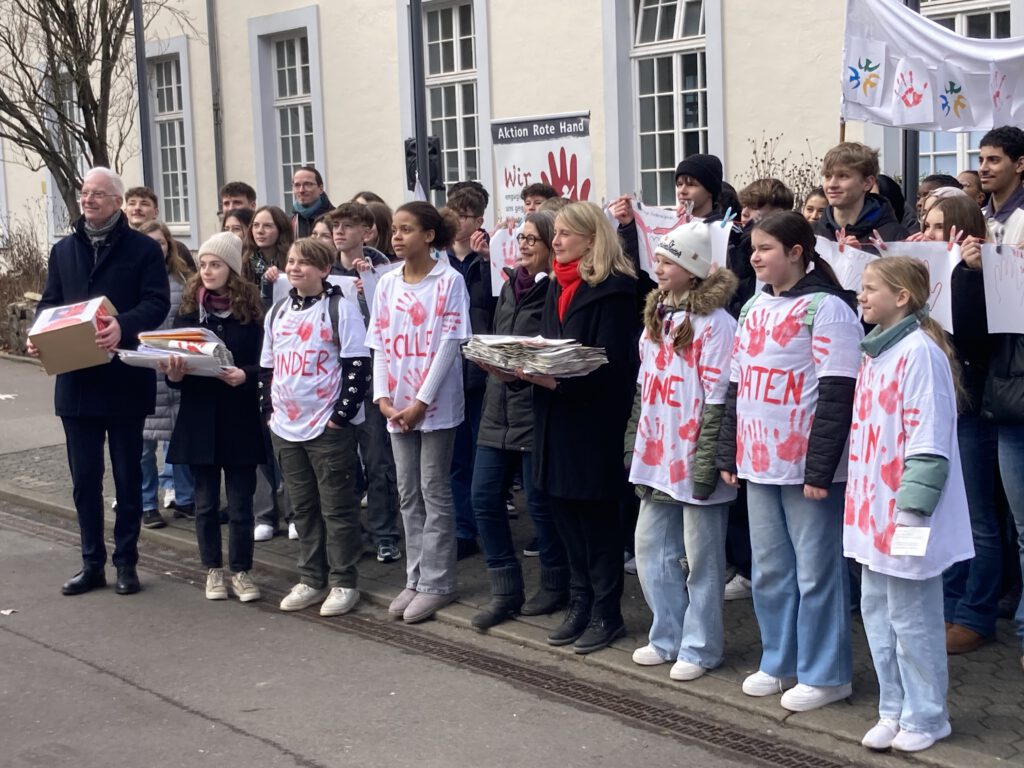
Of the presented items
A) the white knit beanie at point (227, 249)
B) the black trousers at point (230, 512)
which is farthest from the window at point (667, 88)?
the black trousers at point (230, 512)

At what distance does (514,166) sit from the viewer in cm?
→ 749

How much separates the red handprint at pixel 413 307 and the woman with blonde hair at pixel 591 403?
2.45ft

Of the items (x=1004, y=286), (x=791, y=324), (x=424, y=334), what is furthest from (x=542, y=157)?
(x=1004, y=286)

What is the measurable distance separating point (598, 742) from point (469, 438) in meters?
3.06

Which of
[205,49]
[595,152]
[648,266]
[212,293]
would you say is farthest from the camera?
[205,49]

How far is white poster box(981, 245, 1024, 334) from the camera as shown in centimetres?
538

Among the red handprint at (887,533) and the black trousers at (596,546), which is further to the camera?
the black trousers at (596,546)

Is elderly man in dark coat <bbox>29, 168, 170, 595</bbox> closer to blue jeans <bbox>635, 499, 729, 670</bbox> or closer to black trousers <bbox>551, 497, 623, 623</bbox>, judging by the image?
black trousers <bbox>551, 497, 623, 623</bbox>

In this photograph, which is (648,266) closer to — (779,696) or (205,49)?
(779,696)

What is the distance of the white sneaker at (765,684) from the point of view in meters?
5.49

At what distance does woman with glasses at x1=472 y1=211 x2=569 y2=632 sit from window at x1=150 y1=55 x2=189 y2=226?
14400 mm

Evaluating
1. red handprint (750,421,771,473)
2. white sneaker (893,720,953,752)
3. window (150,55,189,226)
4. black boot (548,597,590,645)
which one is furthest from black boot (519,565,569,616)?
window (150,55,189,226)

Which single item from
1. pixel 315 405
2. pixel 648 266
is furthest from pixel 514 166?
pixel 315 405

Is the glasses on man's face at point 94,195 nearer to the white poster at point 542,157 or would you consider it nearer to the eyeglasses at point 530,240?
Answer: the white poster at point 542,157
